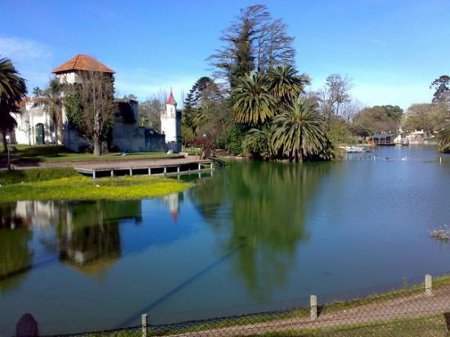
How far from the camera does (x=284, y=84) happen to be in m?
59.1

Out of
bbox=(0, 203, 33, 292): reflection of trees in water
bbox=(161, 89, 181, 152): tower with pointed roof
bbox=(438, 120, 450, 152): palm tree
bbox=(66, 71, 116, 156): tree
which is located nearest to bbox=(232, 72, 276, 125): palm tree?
bbox=(161, 89, 181, 152): tower with pointed roof

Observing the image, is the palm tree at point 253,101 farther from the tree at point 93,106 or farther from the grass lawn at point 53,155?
the tree at point 93,106

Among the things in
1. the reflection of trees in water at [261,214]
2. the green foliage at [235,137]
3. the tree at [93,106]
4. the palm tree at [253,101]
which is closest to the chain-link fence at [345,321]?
the reflection of trees in water at [261,214]

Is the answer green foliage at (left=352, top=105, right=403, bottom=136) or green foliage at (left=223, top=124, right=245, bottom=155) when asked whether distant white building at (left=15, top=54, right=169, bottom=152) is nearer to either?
green foliage at (left=223, top=124, right=245, bottom=155)

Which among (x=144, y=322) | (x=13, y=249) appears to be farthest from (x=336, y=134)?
(x=144, y=322)

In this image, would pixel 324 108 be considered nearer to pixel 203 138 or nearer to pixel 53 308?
pixel 203 138

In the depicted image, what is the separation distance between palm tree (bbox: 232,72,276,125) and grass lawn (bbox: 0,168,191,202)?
79.5 feet

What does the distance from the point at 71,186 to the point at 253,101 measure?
31928mm

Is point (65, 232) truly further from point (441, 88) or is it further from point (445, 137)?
point (441, 88)

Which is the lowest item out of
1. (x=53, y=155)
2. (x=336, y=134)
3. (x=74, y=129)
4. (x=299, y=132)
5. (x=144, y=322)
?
(x=144, y=322)

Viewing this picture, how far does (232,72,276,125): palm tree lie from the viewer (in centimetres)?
5788

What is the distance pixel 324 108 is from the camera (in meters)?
80.7

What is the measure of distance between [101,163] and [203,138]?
22647 millimetres

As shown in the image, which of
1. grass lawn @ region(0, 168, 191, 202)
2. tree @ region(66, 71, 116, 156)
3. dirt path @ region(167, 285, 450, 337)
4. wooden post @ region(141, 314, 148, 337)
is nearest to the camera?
wooden post @ region(141, 314, 148, 337)
